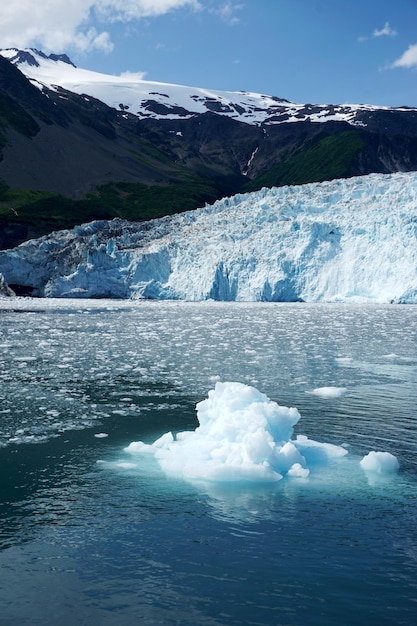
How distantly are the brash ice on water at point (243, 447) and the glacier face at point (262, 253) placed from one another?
103 ft

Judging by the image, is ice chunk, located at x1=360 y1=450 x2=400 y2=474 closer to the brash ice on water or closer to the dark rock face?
the brash ice on water

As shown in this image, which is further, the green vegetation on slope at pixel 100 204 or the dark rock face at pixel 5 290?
the green vegetation on slope at pixel 100 204

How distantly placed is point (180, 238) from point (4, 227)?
4836 cm

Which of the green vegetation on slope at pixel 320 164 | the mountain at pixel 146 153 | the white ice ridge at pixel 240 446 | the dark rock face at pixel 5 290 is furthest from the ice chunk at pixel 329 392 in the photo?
the green vegetation on slope at pixel 320 164

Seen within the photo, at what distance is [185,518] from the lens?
21.8 ft

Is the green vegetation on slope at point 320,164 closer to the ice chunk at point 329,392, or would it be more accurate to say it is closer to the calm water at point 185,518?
the ice chunk at point 329,392

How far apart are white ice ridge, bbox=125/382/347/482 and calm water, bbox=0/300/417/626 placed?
A: 0.88 feet

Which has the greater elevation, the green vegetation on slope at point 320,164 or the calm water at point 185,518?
the green vegetation on slope at point 320,164

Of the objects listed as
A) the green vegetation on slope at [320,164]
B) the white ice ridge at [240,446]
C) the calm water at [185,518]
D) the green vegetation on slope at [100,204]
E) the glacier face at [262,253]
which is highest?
the green vegetation on slope at [320,164]

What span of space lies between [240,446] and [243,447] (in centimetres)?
7

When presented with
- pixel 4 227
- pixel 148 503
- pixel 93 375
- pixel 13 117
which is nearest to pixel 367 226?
pixel 93 375

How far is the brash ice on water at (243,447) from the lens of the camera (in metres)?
8.03

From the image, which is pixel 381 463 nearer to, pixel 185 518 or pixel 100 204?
pixel 185 518

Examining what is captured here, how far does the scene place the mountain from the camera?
348 feet
